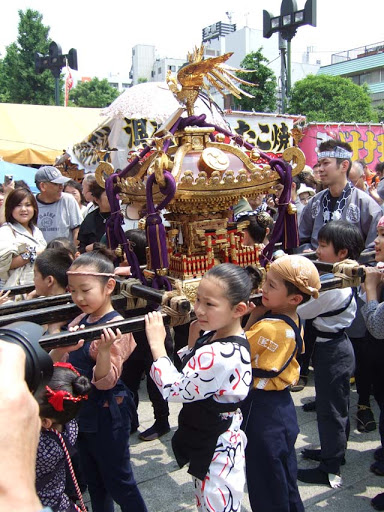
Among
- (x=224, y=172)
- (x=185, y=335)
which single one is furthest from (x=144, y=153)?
(x=185, y=335)

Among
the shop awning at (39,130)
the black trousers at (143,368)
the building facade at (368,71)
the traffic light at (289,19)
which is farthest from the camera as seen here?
the building facade at (368,71)

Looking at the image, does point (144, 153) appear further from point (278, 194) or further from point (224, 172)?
point (278, 194)

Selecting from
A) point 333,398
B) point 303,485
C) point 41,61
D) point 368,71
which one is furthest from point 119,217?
point 368,71

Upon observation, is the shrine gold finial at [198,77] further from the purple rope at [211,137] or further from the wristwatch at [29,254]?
the wristwatch at [29,254]

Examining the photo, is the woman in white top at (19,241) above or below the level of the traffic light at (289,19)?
below

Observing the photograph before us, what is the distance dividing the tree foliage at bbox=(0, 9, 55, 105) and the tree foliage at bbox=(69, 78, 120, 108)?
32.3 ft

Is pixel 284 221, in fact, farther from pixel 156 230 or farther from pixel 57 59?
pixel 57 59

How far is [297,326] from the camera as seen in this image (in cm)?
201

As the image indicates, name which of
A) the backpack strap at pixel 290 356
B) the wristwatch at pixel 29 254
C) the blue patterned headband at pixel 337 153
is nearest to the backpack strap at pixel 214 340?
the backpack strap at pixel 290 356

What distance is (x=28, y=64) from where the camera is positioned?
80.7ft

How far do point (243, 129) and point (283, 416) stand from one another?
21.6 feet

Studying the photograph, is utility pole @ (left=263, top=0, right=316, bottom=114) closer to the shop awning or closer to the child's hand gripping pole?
the shop awning

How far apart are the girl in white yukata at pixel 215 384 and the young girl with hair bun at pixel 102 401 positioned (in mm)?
360

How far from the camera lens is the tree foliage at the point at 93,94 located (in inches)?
1369
